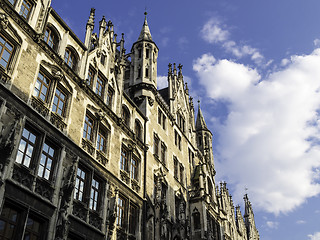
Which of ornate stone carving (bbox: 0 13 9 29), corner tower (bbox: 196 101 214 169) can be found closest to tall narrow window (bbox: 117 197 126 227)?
Result: ornate stone carving (bbox: 0 13 9 29)

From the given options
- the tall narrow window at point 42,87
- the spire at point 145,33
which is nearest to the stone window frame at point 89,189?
the tall narrow window at point 42,87

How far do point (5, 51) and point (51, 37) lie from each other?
439 centimetres

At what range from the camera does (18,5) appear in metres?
18.3

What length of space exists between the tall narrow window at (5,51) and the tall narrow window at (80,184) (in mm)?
6314

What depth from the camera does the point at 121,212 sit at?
22.3 meters

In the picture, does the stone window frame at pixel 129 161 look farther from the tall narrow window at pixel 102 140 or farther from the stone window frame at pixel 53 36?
the stone window frame at pixel 53 36

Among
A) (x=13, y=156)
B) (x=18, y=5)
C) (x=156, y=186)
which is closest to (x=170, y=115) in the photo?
(x=156, y=186)

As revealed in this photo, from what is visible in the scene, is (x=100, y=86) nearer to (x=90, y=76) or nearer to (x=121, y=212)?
(x=90, y=76)

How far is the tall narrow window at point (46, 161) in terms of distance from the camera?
54.7ft

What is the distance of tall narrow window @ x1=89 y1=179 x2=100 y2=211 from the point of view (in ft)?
64.2

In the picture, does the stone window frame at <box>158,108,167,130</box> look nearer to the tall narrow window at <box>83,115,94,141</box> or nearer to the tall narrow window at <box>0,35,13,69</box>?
the tall narrow window at <box>83,115,94,141</box>

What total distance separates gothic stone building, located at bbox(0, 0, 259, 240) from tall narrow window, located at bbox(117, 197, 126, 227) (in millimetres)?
59

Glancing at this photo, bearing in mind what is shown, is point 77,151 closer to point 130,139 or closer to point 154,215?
point 130,139

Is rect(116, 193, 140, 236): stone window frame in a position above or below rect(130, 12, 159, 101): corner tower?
below
